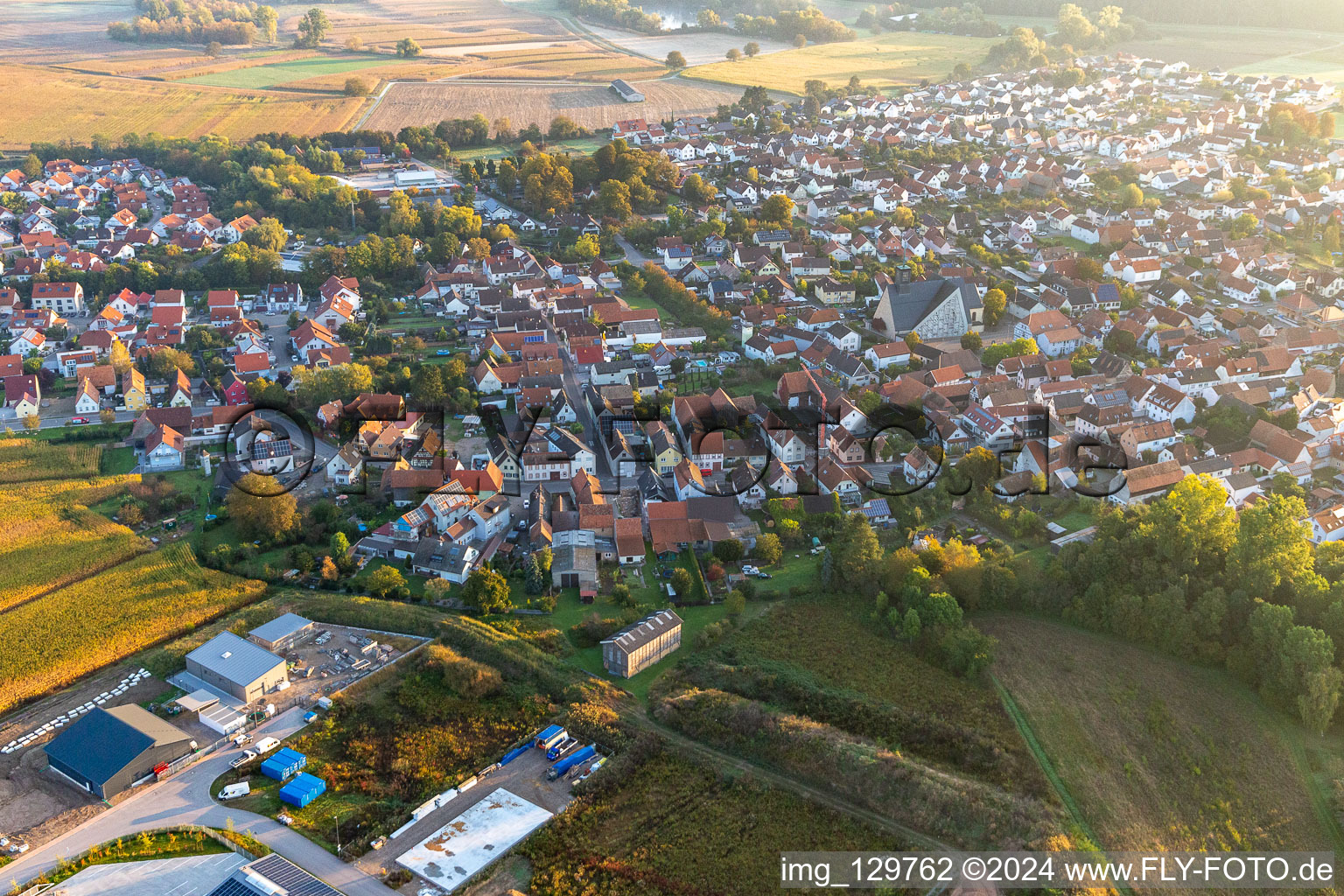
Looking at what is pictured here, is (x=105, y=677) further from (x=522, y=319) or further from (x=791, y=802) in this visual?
(x=522, y=319)

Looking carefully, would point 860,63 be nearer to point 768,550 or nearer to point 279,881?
point 768,550

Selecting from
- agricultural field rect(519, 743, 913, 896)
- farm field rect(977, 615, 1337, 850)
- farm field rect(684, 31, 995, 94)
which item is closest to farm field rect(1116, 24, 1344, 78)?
farm field rect(684, 31, 995, 94)

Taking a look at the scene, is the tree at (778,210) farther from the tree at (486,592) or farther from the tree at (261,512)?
the tree at (486,592)

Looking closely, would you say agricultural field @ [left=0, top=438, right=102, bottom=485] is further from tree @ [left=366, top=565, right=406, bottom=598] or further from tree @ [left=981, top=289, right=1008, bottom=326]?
tree @ [left=981, top=289, right=1008, bottom=326]

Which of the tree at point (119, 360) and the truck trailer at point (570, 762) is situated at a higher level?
the tree at point (119, 360)

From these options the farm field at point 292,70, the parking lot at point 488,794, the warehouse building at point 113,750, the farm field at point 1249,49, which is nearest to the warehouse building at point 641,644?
the parking lot at point 488,794

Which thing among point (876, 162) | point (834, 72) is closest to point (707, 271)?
point (876, 162)
